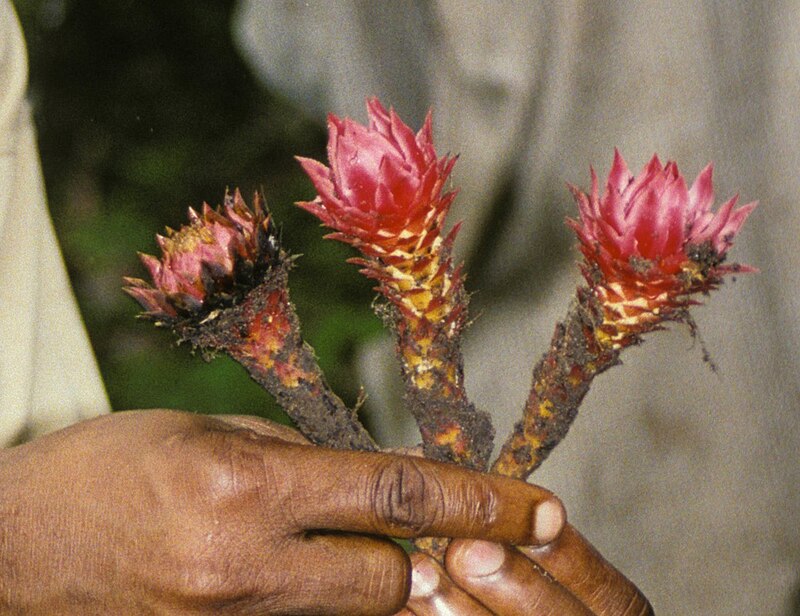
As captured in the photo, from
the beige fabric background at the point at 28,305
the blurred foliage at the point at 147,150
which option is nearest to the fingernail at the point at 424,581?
the beige fabric background at the point at 28,305

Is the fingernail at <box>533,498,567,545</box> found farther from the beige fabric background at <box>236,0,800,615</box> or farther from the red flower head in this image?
the beige fabric background at <box>236,0,800,615</box>

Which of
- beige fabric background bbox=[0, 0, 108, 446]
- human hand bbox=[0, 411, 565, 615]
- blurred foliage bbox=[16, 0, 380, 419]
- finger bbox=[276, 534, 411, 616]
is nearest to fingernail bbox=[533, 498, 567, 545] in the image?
human hand bbox=[0, 411, 565, 615]

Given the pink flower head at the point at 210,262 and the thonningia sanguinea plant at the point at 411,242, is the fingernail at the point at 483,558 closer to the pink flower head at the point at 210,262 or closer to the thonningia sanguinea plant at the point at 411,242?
the thonningia sanguinea plant at the point at 411,242

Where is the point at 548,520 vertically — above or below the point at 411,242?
below

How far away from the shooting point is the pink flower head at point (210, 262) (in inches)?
23.3

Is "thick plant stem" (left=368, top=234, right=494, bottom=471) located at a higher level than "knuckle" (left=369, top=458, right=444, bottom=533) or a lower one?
higher

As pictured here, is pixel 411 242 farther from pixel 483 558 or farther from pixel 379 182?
pixel 483 558

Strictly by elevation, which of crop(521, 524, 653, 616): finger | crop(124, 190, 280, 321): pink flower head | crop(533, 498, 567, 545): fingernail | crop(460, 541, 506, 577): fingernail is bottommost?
crop(521, 524, 653, 616): finger

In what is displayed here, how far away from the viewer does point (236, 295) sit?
60 cm

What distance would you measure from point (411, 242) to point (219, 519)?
0.24 metres

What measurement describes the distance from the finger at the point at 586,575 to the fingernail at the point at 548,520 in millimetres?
38

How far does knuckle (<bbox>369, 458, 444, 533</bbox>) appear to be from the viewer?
666mm

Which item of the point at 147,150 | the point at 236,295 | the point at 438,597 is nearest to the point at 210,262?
the point at 236,295

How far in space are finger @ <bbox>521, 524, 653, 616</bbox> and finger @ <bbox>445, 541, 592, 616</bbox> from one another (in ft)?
0.08
